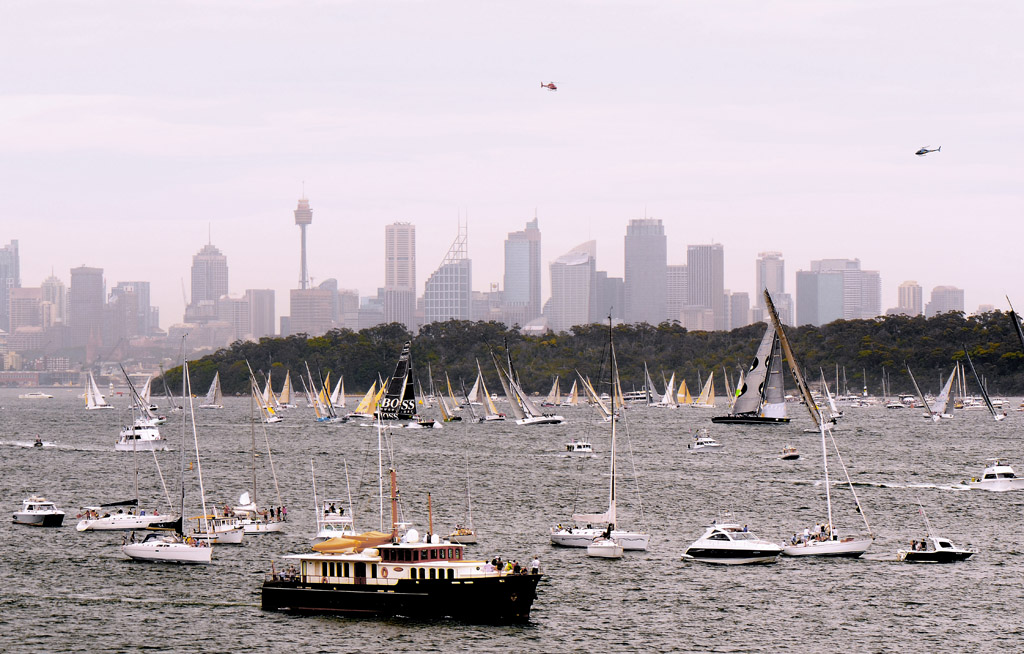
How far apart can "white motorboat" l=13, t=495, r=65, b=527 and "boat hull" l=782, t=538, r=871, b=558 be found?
4684 centimetres

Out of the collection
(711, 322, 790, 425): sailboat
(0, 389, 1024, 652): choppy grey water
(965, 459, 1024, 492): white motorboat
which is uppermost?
(711, 322, 790, 425): sailboat

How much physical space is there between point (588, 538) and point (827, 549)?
13.5 meters

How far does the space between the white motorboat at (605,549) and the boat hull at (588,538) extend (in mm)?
1208

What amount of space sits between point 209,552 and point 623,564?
22.3 meters

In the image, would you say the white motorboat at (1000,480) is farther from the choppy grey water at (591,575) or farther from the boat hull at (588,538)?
the boat hull at (588,538)

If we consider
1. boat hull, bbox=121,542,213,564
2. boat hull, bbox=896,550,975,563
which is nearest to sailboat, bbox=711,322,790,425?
boat hull, bbox=896,550,975,563

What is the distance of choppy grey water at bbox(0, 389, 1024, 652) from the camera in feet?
199

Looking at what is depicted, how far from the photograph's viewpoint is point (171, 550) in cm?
7875

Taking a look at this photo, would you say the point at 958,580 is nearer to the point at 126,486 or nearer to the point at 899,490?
the point at 899,490

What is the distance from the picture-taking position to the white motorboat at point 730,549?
3061 inches

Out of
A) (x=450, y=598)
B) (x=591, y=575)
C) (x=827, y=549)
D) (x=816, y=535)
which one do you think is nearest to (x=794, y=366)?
(x=816, y=535)

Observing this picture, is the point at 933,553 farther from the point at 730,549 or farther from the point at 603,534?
the point at 603,534

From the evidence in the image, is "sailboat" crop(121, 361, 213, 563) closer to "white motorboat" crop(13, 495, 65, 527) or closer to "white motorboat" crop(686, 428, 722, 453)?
"white motorboat" crop(13, 495, 65, 527)

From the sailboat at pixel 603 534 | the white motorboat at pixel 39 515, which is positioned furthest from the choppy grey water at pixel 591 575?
the sailboat at pixel 603 534
